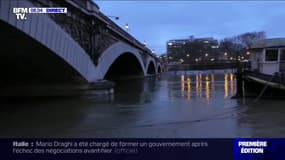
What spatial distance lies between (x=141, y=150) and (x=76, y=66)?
2328 cm

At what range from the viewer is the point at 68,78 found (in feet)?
97.0

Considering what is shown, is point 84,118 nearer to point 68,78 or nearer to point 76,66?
point 76,66

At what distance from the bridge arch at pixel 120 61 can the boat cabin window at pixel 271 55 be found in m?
12.4

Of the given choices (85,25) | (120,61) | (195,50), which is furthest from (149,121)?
(195,50)

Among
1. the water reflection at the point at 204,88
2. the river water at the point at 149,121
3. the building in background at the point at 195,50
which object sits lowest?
the river water at the point at 149,121

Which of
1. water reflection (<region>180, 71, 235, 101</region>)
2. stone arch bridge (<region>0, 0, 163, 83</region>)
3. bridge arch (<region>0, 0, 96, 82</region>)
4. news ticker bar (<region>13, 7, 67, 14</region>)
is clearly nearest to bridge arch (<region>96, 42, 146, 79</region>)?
stone arch bridge (<region>0, 0, 163, 83</region>)

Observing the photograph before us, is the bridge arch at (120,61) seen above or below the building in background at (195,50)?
below

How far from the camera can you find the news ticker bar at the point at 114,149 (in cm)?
463

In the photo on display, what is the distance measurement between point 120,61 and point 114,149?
61.2 metres

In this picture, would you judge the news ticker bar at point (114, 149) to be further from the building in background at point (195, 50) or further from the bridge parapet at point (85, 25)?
the building in background at point (195, 50)

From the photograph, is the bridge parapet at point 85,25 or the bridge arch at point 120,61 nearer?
the bridge parapet at point 85,25

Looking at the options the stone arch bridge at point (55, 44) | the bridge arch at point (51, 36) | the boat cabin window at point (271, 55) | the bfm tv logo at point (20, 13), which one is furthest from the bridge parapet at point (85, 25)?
the boat cabin window at point (271, 55)

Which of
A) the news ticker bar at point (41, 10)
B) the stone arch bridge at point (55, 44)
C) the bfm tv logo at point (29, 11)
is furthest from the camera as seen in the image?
the stone arch bridge at point (55, 44)

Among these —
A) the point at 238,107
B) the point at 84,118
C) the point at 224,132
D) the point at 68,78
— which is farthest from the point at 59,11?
the point at 224,132
